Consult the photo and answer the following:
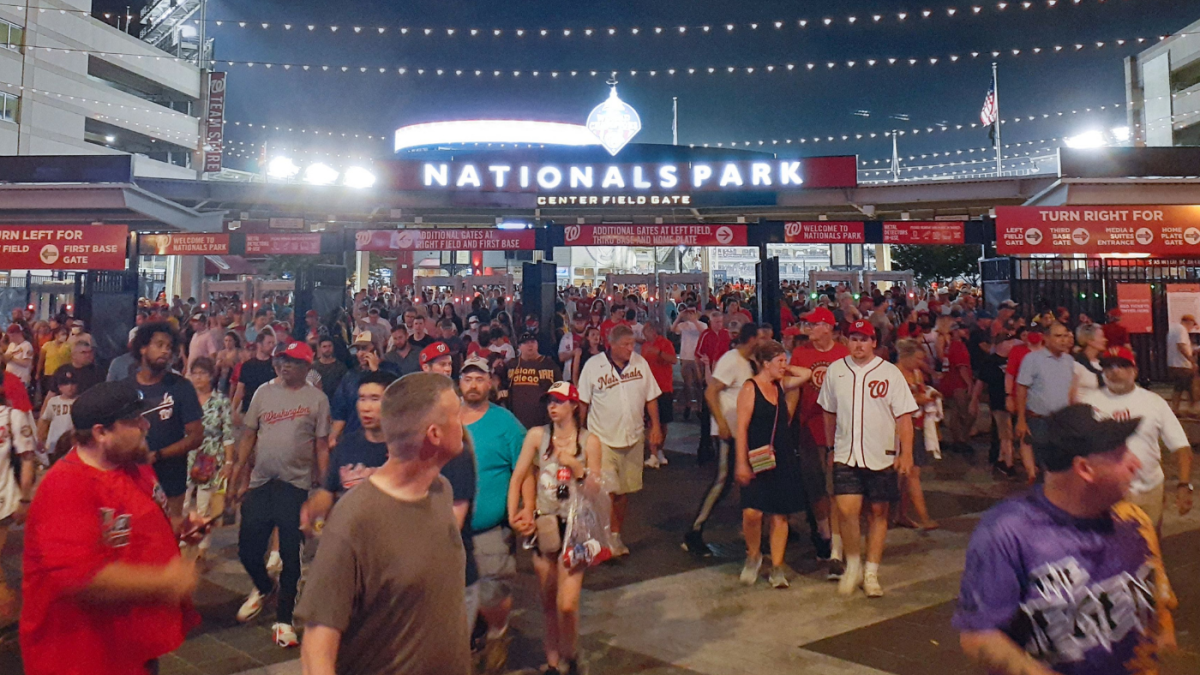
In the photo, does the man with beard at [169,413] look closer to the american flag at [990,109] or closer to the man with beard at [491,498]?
the man with beard at [491,498]

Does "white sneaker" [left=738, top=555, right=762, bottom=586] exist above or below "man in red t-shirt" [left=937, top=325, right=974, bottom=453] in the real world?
below

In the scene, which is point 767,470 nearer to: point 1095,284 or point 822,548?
point 822,548

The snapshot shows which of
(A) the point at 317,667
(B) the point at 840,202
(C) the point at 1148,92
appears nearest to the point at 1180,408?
(B) the point at 840,202

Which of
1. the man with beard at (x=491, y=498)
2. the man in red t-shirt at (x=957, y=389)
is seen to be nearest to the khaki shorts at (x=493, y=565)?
the man with beard at (x=491, y=498)

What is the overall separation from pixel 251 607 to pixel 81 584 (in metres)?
2.78

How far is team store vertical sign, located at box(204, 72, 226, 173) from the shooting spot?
47.0 meters

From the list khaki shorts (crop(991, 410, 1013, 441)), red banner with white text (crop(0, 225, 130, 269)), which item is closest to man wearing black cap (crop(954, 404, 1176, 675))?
khaki shorts (crop(991, 410, 1013, 441))

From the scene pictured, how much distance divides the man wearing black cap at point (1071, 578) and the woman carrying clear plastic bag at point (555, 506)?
229 centimetres

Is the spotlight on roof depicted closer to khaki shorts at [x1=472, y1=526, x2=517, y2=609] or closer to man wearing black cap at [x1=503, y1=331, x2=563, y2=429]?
man wearing black cap at [x1=503, y1=331, x2=563, y2=429]

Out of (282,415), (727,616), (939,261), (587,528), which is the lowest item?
(727,616)

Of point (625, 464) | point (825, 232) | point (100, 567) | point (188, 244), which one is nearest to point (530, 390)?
point (625, 464)

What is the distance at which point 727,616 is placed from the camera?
4.91 metres

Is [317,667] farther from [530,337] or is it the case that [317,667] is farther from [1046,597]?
[530,337]

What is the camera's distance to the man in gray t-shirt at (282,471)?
4617mm
